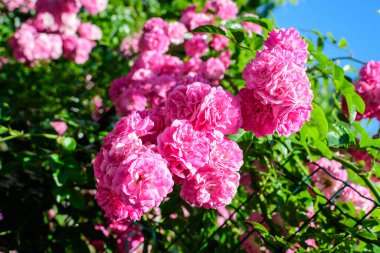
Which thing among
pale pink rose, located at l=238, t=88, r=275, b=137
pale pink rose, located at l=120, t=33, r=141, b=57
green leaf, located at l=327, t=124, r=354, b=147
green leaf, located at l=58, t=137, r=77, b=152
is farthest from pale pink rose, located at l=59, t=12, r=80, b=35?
green leaf, located at l=327, t=124, r=354, b=147

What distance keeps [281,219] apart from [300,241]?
0.20 metres

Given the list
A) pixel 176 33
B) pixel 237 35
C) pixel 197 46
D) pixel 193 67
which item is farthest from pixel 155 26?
pixel 237 35

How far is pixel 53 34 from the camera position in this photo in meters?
2.52

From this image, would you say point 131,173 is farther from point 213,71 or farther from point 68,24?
point 68,24

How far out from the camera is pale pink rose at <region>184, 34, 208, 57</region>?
179 cm

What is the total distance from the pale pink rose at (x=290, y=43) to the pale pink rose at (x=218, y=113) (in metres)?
0.20

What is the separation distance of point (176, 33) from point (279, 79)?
110 cm

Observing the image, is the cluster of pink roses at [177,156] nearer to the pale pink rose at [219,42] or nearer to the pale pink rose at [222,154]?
the pale pink rose at [222,154]

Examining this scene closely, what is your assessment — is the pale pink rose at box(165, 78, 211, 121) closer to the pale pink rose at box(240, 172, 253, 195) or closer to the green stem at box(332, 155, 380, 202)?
the green stem at box(332, 155, 380, 202)

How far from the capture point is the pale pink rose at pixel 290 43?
95 cm

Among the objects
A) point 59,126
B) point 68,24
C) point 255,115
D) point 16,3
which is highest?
point 255,115

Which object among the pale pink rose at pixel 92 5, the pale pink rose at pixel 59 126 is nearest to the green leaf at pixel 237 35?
the pale pink rose at pixel 59 126

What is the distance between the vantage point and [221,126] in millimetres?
866

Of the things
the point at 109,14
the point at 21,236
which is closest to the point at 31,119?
the point at 21,236
